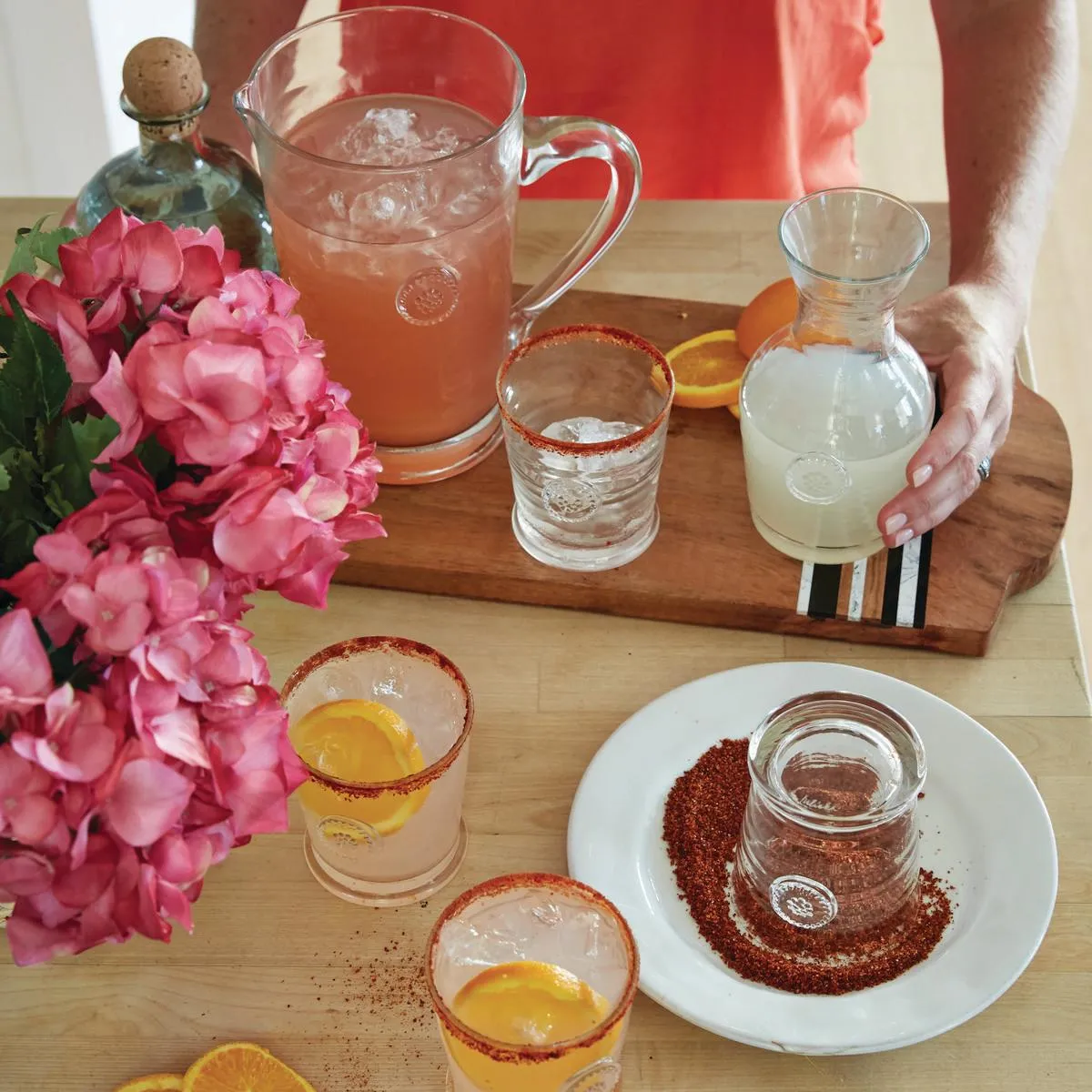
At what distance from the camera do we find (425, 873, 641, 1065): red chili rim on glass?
66 cm

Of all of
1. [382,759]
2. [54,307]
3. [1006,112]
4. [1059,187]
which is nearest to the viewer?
[54,307]

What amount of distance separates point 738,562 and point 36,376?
1.92 feet

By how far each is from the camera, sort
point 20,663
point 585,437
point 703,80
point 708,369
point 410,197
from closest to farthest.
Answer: point 20,663 < point 410,197 < point 585,437 < point 708,369 < point 703,80

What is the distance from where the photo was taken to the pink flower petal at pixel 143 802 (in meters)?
0.53

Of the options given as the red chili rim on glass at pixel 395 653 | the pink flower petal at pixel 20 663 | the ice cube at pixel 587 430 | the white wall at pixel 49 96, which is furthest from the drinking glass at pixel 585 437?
the white wall at pixel 49 96

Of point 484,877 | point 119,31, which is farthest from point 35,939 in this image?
point 119,31

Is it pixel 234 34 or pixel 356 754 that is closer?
pixel 356 754

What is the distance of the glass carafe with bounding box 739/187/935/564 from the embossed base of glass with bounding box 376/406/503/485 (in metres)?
0.23

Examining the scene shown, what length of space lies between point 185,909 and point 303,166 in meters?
0.58

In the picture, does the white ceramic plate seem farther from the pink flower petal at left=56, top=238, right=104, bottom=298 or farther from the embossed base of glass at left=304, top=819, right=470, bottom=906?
the pink flower petal at left=56, top=238, right=104, bottom=298

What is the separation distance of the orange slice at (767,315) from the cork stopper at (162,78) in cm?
48

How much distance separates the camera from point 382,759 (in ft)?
2.75

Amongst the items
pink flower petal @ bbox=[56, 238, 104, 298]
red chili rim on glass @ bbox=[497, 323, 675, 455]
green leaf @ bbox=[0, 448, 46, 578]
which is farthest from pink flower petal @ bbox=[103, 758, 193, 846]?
red chili rim on glass @ bbox=[497, 323, 675, 455]

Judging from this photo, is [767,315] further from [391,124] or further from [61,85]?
[61,85]
